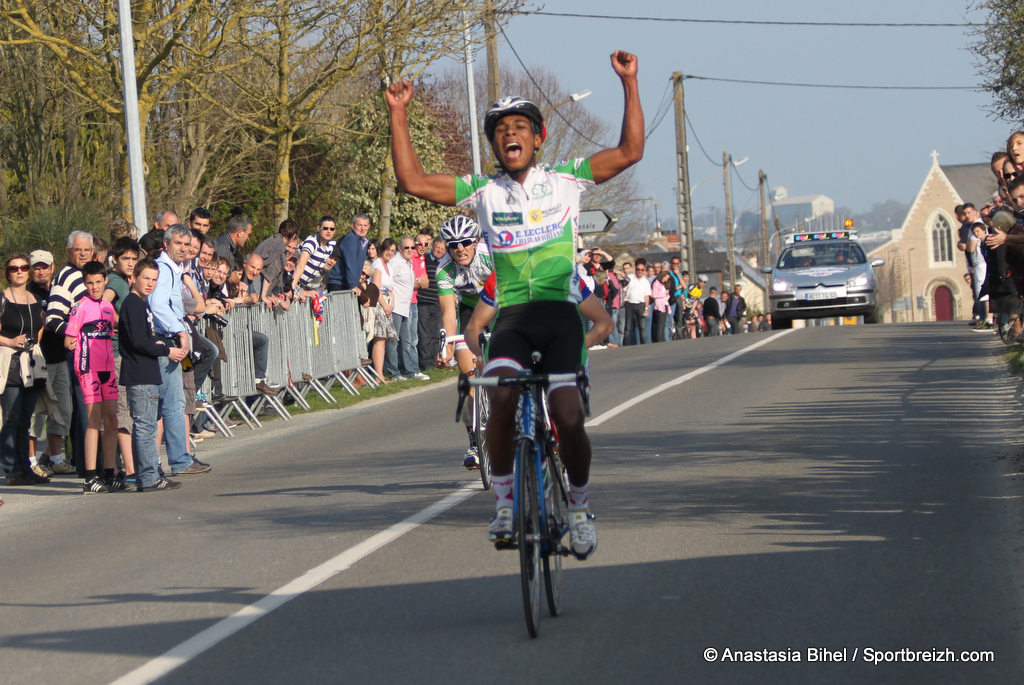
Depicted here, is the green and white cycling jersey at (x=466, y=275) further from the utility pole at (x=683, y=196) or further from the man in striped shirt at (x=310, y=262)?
the utility pole at (x=683, y=196)

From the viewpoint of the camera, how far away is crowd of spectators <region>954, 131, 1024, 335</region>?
9.62 m

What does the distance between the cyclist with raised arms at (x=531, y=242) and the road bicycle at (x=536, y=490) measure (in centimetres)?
7

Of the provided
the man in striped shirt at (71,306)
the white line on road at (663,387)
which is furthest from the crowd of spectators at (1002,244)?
the man in striped shirt at (71,306)

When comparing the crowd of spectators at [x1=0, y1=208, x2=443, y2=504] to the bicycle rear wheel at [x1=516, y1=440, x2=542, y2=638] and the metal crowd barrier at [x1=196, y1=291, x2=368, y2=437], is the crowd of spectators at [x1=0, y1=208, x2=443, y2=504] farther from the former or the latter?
the bicycle rear wheel at [x1=516, y1=440, x2=542, y2=638]

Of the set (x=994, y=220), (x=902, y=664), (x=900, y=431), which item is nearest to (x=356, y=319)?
(x=900, y=431)

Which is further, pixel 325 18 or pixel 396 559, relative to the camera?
pixel 325 18

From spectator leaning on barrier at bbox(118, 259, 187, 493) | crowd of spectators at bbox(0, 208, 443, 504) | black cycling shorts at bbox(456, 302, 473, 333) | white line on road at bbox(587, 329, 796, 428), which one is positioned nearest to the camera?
black cycling shorts at bbox(456, 302, 473, 333)

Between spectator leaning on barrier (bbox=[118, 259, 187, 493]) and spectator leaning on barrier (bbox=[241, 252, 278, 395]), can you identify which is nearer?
spectator leaning on barrier (bbox=[118, 259, 187, 493])

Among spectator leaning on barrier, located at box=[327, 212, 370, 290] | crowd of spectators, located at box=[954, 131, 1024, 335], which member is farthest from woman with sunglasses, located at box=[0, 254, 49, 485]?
crowd of spectators, located at box=[954, 131, 1024, 335]

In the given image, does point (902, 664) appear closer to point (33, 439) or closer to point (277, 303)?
point (33, 439)

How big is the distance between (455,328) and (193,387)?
440 centimetres

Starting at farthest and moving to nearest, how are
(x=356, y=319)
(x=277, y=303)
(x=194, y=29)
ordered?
1. (x=194, y=29)
2. (x=356, y=319)
3. (x=277, y=303)

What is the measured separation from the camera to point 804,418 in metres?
11.9

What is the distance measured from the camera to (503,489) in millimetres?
5480
